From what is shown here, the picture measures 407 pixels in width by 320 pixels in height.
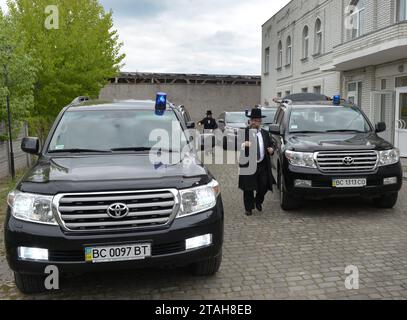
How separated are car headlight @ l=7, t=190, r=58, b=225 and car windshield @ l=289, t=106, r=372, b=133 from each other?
514cm

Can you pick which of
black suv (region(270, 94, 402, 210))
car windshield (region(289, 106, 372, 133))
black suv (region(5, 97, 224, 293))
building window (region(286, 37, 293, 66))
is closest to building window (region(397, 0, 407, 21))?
car windshield (region(289, 106, 372, 133))

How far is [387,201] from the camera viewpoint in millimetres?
7184

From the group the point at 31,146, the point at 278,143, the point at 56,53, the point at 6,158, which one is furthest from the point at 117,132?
the point at 56,53

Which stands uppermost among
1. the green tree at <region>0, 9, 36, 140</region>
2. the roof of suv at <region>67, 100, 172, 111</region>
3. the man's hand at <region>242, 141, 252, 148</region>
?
the green tree at <region>0, 9, 36, 140</region>

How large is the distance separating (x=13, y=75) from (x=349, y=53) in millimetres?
11480

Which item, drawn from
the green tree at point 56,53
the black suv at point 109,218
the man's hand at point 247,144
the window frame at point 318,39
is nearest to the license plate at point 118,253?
the black suv at point 109,218

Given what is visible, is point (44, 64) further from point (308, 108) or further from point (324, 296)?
point (324, 296)

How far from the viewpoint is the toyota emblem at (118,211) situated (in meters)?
3.58

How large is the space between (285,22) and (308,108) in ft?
69.5

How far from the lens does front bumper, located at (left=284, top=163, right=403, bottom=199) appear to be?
6668 millimetres

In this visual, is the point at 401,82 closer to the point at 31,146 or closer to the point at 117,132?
the point at 117,132

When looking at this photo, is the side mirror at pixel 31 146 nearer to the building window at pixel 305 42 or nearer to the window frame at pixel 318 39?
the window frame at pixel 318 39

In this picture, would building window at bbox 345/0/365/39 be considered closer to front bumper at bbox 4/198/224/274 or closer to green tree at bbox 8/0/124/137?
green tree at bbox 8/0/124/137

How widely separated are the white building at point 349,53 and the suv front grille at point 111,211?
11309mm
